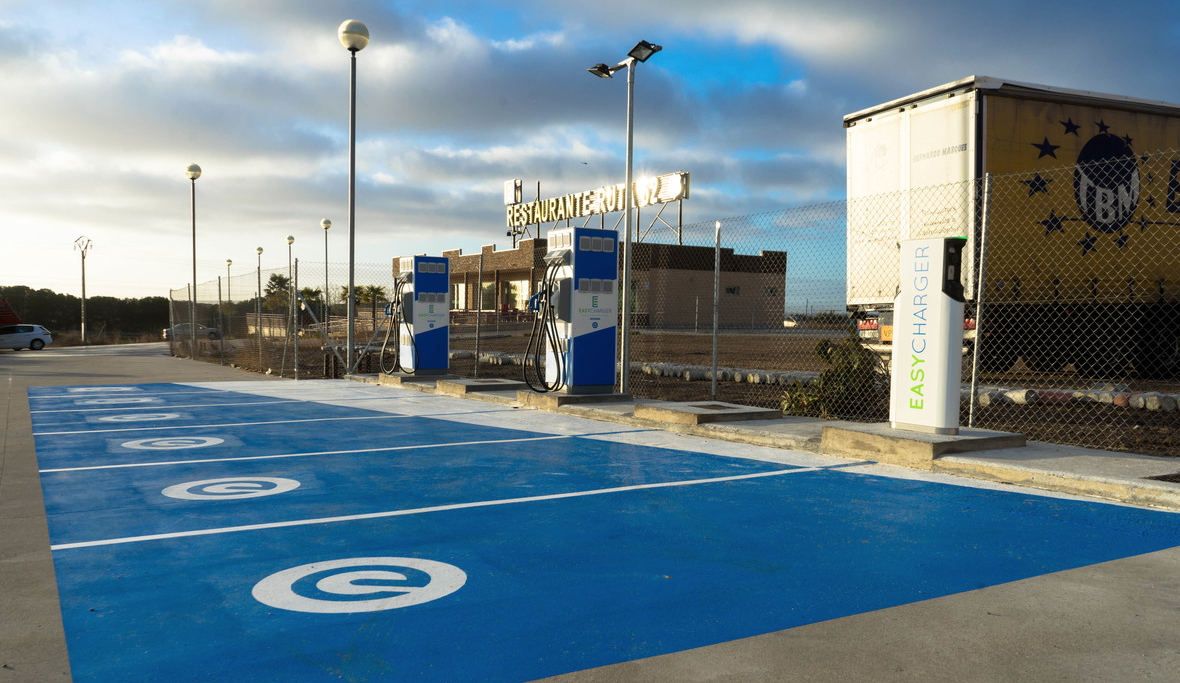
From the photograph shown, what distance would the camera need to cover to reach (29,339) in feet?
128

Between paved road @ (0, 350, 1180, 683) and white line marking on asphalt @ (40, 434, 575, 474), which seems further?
white line marking on asphalt @ (40, 434, 575, 474)

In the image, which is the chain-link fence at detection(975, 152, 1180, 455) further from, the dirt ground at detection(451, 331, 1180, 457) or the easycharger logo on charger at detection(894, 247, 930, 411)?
the easycharger logo on charger at detection(894, 247, 930, 411)

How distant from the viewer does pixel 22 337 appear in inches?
1524

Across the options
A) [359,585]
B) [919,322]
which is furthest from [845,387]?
[359,585]

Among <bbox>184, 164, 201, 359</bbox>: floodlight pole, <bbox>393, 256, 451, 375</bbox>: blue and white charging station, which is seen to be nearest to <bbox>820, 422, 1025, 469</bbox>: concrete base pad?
<bbox>393, 256, 451, 375</bbox>: blue and white charging station

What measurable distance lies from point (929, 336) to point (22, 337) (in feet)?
142

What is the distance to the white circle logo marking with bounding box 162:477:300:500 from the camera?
605 cm

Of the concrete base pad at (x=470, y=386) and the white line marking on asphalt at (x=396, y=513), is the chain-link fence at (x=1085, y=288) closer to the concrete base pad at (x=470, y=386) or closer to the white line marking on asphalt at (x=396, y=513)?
the white line marking on asphalt at (x=396, y=513)

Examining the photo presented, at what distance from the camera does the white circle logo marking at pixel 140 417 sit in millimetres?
10766

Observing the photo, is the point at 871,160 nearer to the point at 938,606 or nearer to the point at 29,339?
the point at 938,606

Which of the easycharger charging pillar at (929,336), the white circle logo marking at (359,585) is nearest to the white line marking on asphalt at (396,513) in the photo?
the white circle logo marking at (359,585)

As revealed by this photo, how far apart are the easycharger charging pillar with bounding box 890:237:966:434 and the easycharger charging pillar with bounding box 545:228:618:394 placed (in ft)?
17.4

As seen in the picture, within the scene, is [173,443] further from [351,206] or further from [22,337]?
[22,337]

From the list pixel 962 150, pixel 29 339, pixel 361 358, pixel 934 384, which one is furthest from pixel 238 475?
pixel 29 339
